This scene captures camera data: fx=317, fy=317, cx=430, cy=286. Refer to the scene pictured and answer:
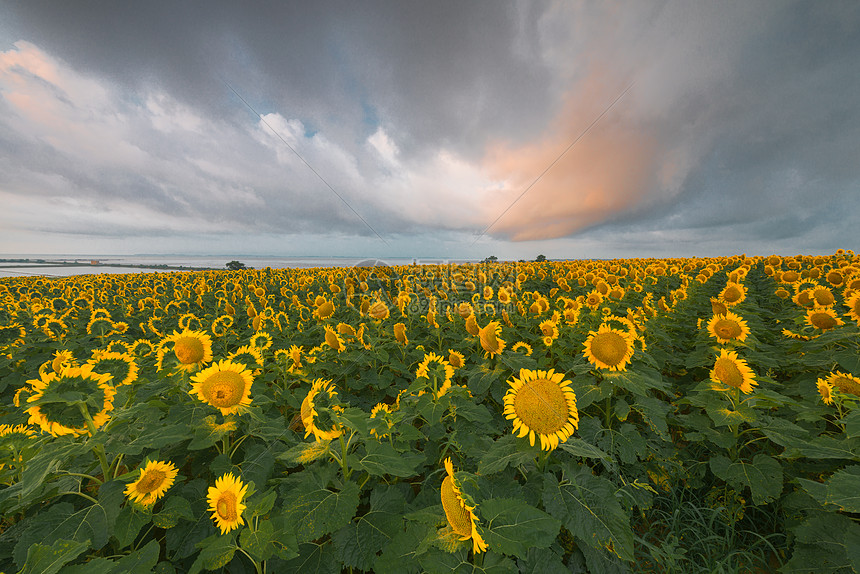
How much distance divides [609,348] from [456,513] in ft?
8.02

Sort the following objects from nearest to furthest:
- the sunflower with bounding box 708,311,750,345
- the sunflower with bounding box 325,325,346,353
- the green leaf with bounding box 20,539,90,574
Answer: the green leaf with bounding box 20,539,90,574 → the sunflower with bounding box 708,311,750,345 → the sunflower with bounding box 325,325,346,353

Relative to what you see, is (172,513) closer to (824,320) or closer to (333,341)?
(333,341)

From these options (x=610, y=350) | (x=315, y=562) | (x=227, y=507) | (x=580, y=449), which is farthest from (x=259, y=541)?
(x=610, y=350)

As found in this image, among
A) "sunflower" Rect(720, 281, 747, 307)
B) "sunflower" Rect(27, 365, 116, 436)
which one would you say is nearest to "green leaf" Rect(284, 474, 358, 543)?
"sunflower" Rect(27, 365, 116, 436)

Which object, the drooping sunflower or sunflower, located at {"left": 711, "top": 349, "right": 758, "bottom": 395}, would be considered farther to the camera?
sunflower, located at {"left": 711, "top": 349, "right": 758, "bottom": 395}

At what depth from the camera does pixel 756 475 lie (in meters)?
3.00

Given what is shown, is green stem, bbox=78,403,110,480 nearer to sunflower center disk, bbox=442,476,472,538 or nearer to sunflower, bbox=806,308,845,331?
sunflower center disk, bbox=442,476,472,538

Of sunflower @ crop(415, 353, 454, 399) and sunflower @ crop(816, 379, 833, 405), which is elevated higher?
sunflower @ crop(415, 353, 454, 399)

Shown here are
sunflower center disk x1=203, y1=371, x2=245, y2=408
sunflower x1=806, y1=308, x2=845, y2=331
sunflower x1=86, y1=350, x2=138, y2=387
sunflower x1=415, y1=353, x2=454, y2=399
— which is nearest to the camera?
sunflower center disk x1=203, y1=371, x2=245, y2=408

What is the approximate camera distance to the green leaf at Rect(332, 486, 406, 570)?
1.85 metres

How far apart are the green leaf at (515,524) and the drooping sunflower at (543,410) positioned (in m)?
0.45

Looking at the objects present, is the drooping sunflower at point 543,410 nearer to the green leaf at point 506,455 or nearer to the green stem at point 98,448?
the green leaf at point 506,455

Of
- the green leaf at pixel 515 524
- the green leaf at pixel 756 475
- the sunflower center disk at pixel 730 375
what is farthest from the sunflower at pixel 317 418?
the sunflower center disk at pixel 730 375

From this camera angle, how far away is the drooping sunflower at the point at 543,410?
197 cm
